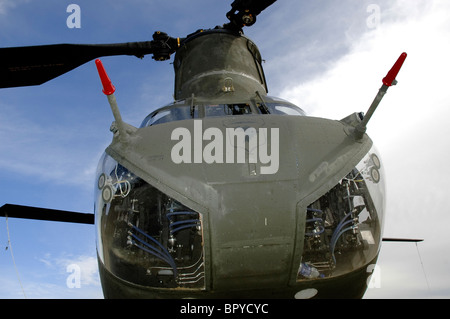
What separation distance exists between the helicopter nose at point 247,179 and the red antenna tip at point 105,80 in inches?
21.5

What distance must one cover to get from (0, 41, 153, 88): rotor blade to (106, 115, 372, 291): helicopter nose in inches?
138

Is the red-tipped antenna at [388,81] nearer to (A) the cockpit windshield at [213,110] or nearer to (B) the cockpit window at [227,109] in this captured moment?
(A) the cockpit windshield at [213,110]

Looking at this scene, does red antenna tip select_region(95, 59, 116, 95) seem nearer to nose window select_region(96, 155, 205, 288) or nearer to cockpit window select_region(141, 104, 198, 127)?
nose window select_region(96, 155, 205, 288)

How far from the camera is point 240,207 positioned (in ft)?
8.13

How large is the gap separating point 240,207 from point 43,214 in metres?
3.53

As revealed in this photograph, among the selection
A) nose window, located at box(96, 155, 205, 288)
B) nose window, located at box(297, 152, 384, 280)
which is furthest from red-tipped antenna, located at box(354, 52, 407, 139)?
nose window, located at box(96, 155, 205, 288)

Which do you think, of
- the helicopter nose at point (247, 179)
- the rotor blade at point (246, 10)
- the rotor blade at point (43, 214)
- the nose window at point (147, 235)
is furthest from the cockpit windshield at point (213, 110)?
the rotor blade at point (246, 10)

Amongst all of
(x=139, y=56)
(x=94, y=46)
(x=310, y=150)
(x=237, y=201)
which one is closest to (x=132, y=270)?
(x=237, y=201)

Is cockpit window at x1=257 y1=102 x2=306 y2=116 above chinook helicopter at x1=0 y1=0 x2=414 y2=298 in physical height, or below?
above

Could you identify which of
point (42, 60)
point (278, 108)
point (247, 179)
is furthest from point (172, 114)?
point (42, 60)

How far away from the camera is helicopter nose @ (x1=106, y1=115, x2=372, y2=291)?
8.11 feet

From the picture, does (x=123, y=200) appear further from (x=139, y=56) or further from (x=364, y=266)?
(x=139, y=56)
